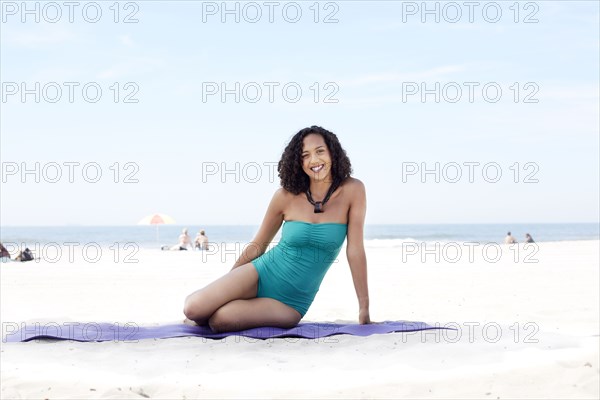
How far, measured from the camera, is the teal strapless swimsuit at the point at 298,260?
5535 mm

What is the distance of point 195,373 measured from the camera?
419 centimetres

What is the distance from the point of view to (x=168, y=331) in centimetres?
554

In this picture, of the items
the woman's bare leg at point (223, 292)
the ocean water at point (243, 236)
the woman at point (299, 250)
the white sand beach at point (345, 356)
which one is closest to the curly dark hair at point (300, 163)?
the woman at point (299, 250)

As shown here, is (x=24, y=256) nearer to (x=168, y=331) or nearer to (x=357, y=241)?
(x=168, y=331)

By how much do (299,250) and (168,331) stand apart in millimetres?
1233

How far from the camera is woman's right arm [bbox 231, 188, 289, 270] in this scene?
18.8 feet

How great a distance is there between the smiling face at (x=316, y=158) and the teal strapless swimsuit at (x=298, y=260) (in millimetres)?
406

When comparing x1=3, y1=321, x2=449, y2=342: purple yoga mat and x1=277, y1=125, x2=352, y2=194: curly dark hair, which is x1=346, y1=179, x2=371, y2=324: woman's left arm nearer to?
x1=277, y1=125, x2=352, y2=194: curly dark hair

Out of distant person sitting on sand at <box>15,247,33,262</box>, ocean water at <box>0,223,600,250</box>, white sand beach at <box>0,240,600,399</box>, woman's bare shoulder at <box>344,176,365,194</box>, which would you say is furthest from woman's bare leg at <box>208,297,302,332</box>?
ocean water at <box>0,223,600,250</box>

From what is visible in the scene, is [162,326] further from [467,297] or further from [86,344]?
[467,297]

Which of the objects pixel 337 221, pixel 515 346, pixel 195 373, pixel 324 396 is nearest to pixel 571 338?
pixel 515 346

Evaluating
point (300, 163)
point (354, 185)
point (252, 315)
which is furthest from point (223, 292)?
point (354, 185)

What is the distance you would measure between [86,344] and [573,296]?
547 centimetres

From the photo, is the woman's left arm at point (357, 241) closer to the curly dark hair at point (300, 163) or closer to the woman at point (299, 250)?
the woman at point (299, 250)
